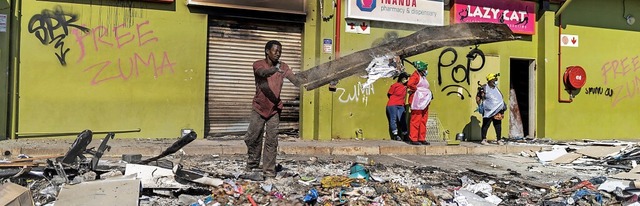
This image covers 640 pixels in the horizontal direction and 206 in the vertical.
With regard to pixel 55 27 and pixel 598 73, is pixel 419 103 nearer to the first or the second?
pixel 598 73

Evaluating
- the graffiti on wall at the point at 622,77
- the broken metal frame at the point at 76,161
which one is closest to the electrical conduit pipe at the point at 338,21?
the broken metal frame at the point at 76,161

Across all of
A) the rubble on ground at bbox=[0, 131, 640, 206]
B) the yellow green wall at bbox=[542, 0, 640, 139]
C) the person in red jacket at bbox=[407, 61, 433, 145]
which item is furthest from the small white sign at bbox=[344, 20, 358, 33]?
the yellow green wall at bbox=[542, 0, 640, 139]

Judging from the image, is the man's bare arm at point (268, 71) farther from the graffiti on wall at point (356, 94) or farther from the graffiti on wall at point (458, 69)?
the graffiti on wall at point (458, 69)

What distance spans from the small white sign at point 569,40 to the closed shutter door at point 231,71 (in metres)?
6.87

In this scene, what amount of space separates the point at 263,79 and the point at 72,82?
490 centimetres

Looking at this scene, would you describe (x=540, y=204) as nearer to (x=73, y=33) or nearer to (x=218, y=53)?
(x=218, y=53)

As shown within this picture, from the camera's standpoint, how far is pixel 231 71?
34.2ft

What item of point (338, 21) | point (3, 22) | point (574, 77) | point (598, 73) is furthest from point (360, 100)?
point (3, 22)

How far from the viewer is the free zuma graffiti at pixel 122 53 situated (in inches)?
370

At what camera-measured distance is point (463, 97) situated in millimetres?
11836

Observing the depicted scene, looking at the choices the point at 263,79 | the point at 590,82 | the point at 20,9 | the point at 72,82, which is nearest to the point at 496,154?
the point at 590,82

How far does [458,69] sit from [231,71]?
5052mm

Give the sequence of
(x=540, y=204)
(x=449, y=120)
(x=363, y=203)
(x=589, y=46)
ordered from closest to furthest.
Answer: (x=363, y=203), (x=540, y=204), (x=449, y=120), (x=589, y=46)

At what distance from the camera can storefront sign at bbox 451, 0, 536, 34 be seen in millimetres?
11570
